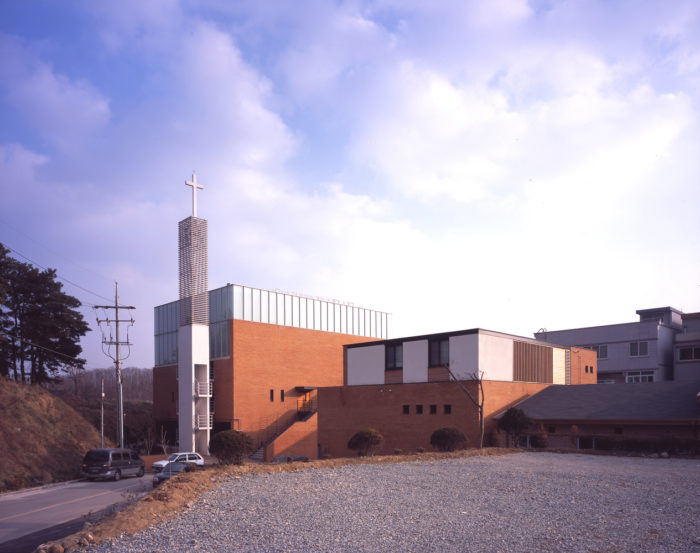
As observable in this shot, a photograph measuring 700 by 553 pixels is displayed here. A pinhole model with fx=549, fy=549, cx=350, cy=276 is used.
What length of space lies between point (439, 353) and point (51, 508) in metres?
21.7

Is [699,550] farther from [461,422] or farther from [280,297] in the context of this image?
[280,297]

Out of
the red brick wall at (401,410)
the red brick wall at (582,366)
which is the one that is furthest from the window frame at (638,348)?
the red brick wall at (401,410)

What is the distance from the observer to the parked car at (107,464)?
29.5 metres

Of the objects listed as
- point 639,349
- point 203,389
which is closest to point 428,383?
point 203,389

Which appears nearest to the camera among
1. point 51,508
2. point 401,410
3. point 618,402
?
point 51,508

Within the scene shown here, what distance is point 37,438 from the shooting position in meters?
34.8

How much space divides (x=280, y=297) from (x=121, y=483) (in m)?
24.0

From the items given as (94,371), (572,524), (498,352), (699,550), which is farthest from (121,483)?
(94,371)

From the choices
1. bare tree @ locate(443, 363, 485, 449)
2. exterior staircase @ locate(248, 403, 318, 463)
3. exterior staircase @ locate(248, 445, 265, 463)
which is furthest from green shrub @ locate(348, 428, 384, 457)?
exterior staircase @ locate(248, 445, 265, 463)

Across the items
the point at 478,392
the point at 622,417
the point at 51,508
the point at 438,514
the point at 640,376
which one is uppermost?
the point at 438,514

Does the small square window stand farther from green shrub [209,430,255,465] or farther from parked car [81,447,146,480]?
parked car [81,447,146,480]

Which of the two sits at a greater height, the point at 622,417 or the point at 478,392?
the point at 478,392

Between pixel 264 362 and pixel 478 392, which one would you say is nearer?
pixel 478 392

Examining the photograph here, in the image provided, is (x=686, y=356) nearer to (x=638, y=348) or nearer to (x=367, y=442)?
(x=638, y=348)
